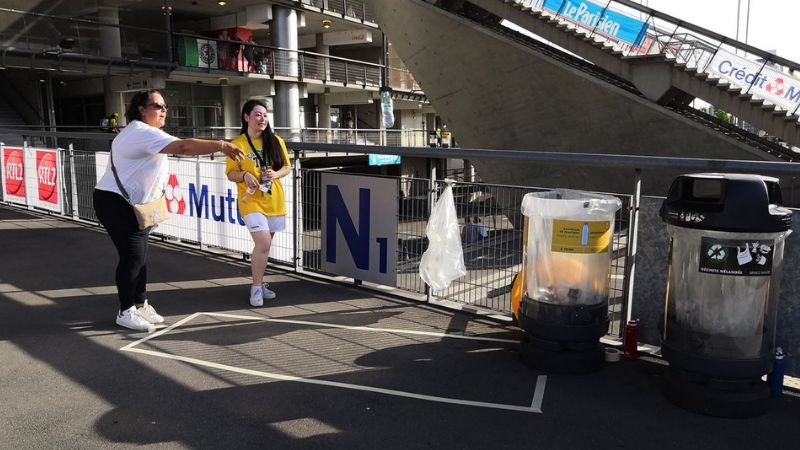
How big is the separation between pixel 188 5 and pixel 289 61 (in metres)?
5.38

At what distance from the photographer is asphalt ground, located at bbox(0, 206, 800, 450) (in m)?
3.28

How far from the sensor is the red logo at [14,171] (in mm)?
11773

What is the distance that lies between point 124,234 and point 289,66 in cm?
2753

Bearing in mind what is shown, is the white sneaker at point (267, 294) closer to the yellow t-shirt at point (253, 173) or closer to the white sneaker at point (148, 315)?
the yellow t-shirt at point (253, 173)

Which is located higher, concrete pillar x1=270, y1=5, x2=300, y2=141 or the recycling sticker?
concrete pillar x1=270, y1=5, x2=300, y2=141

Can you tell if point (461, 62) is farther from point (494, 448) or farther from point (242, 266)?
point (494, 448)

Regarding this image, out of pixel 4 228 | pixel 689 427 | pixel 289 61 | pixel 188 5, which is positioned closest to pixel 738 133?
pixel 689 427

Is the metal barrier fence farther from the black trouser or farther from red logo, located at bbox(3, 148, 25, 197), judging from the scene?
red logo, located at bbox(3, 148, 25, 197)

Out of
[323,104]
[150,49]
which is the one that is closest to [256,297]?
[150,49]

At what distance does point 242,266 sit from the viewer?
7340 mm

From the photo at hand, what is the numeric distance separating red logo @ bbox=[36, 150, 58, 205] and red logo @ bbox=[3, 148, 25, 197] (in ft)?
2.51

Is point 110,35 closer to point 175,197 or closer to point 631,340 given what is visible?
point 175,197

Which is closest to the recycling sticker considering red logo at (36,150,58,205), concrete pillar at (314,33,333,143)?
red logo at (36,150,58,205)

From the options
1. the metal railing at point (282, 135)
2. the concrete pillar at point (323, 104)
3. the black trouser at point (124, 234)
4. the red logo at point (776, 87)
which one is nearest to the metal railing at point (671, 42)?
the red logo at point (776, 87)
